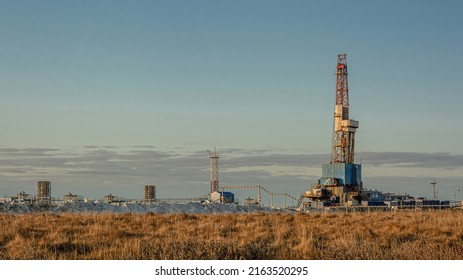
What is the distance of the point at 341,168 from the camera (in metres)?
72.0

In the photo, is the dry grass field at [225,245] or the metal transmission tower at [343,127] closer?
the dry grass field at [225,245]

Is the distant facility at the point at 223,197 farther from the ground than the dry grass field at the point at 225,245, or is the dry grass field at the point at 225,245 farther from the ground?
the dry grass field at the point at 225,245

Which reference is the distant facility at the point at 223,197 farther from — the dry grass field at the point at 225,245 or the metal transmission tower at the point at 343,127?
the dry grass field at the point at 225,245

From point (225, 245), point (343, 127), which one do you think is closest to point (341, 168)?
point (343, 127)

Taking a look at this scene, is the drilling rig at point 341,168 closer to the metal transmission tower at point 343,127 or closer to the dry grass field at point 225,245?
the metal transmission tower at point 343,127

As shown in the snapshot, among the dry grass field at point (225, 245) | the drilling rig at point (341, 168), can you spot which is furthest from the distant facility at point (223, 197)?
the dry grass field at point (225, 245)

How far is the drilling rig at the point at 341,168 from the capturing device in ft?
229

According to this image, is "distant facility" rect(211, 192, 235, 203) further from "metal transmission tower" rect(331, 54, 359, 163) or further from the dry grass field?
the dry grass field

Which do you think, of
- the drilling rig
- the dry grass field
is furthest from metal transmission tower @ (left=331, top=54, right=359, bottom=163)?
the dry grass field

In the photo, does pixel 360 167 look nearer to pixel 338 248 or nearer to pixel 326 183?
pixel 326 183

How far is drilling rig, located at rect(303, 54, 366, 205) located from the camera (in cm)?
6994

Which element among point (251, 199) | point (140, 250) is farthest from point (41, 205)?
point (140, 250)

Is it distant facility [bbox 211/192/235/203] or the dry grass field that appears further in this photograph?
distant facility [bbox 211/192/235/203]
